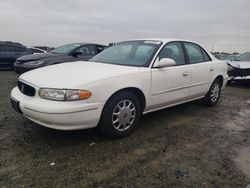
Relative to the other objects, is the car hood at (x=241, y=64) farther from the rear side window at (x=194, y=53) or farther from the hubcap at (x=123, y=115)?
the hubcap at (x=123, y=115)

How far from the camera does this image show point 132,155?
296 cm

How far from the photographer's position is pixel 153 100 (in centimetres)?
380

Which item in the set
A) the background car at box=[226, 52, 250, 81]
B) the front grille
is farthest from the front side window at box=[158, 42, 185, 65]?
the background car at box=[226, 52, 250, 81]

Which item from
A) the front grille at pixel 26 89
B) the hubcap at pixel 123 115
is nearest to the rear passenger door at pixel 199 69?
the hubcap at pixel 123 115

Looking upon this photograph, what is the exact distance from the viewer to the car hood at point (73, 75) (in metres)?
3.00

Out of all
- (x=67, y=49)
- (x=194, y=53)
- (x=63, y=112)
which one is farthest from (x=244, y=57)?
(x=63, y=112)

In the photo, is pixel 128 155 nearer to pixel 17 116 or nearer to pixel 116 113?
pixel 116 113

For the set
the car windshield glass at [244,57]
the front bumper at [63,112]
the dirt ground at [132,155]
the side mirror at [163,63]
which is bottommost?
the dirt ground at [132,155]

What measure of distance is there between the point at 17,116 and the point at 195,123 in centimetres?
307

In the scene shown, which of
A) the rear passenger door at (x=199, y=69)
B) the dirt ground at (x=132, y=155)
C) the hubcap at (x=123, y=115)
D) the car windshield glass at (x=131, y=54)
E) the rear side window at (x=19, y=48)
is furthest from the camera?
the rear side window at (x=19, y=48)

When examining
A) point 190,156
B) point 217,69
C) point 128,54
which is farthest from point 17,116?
point 217,69

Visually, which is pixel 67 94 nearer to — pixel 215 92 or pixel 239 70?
pixel 215 92

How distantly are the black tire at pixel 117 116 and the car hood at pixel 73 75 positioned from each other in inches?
12.3

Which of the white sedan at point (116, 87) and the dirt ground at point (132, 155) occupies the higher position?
the white sedan at point (116, 87)
